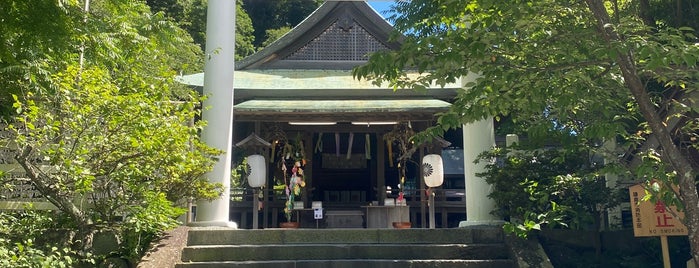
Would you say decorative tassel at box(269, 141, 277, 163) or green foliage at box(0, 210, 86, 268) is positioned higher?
decorative tassel at box(269, 141, 277, 163)

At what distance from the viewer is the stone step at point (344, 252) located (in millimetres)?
7887

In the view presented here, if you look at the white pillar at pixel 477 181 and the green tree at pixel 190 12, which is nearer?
the white pillar at pixel 477 181

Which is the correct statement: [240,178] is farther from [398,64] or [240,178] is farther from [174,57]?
[398,64]

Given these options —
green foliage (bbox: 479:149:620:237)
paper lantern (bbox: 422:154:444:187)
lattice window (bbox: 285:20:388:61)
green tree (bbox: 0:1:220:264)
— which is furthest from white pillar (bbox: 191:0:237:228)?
lattice window (bbox: 285:20:388:61)

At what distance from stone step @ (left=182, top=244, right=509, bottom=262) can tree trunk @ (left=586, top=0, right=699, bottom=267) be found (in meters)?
3.21

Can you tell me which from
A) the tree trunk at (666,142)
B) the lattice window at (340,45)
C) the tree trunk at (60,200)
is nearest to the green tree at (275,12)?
the lattice window at (340,45)

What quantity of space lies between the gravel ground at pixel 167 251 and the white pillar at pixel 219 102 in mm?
1212

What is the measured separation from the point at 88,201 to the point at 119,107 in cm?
283

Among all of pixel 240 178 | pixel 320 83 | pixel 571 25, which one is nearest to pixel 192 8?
pixel 240 178

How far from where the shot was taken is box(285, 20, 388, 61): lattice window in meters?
15.4

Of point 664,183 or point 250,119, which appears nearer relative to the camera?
point 664,183

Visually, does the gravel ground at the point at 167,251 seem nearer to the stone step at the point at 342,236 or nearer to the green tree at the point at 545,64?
the stone step at the point at 342,236

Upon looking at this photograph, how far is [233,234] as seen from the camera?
8.34 m

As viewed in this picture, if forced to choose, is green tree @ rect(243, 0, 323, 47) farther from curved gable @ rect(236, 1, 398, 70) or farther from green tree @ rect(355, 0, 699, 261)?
green tree @ rect(355, 0, 699, 261)
